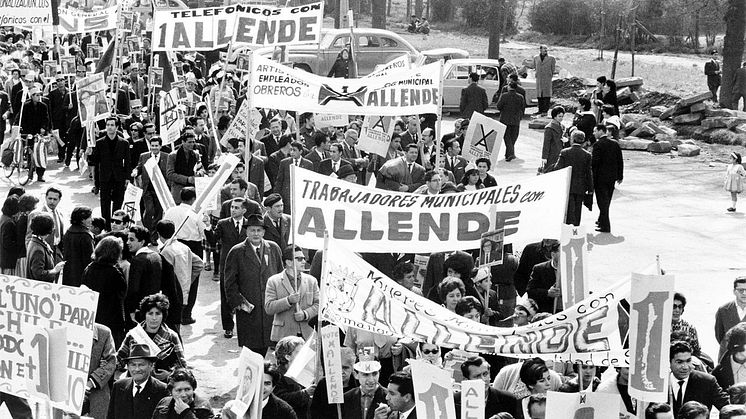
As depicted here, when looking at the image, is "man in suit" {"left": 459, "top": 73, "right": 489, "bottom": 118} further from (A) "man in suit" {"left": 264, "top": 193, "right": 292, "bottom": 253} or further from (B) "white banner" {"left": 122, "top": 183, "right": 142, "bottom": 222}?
(A) "man in suit" {"left": 264, "top": 193, "right": 292, "bottom": 253}

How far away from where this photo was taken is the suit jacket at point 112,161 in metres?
18.0

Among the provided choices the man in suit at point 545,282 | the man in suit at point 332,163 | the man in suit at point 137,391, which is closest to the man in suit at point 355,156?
the man in suit at point 332,163

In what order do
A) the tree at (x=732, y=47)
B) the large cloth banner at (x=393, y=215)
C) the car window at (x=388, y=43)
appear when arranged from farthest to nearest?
the car window at (x=388, y=43) < the tree at (x=732, y=47) < the large cloth banner at (x=393, y=215)

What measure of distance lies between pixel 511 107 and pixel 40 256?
44.0 ft

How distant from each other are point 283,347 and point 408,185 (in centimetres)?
658

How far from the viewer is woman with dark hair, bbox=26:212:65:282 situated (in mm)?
11953

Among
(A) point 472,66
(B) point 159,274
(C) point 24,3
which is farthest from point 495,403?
(A) point 472,66

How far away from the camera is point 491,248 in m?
11.0

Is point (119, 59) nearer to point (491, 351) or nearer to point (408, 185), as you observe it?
point (408, 185)

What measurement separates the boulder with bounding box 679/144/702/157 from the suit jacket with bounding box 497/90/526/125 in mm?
3485

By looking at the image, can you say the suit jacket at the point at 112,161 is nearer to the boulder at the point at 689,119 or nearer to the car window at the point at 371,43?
the boulder at the point at 689,119

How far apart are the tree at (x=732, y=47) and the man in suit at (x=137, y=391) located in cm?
2268

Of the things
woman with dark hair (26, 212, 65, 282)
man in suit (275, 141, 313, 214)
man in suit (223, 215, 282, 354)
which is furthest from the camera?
man in suit (275, 141, 313, 214)

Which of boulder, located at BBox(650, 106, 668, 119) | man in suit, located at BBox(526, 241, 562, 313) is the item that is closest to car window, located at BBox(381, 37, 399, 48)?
boulder, located at BBox(650, 106, 668, 119)
